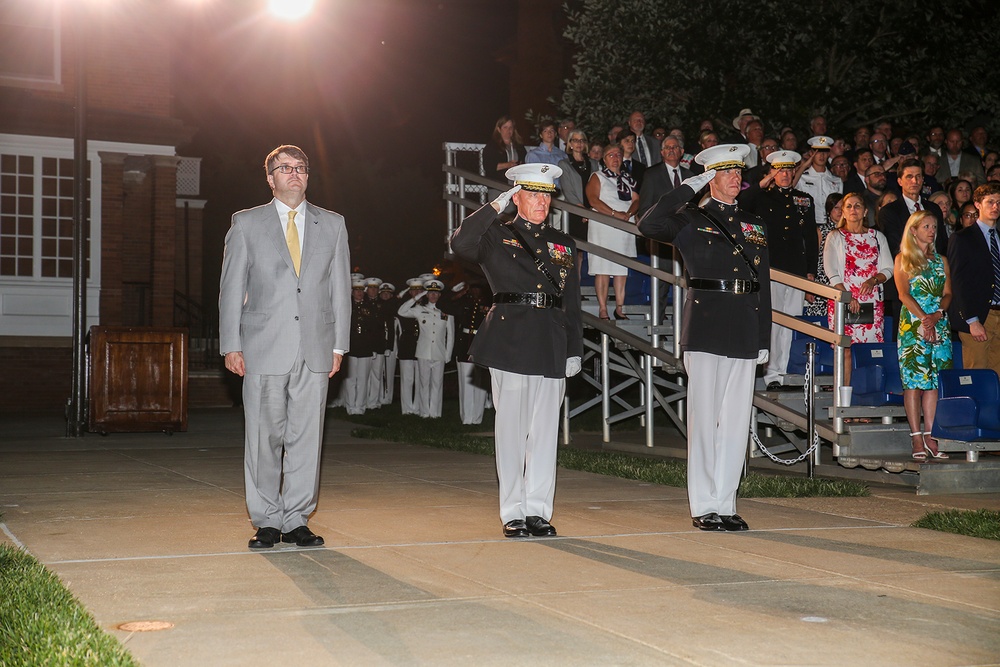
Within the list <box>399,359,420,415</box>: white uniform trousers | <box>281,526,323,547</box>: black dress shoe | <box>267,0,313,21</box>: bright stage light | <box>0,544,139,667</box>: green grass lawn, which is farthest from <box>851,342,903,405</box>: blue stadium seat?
<box>399,359,420,415</box>: white uniform trousers

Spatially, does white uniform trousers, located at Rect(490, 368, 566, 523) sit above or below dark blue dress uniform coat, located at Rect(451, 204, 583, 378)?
below

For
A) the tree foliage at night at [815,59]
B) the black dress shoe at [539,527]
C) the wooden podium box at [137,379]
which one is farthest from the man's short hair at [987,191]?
the tree foliage at night at [815,59]

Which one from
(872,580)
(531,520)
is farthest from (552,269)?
(872,580)

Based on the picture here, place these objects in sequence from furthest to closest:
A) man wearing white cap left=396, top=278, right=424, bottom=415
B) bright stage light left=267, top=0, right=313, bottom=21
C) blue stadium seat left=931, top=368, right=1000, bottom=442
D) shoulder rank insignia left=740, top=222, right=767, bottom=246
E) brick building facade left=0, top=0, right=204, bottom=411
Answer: brick building facade left=0, top=0, right=204, bottom=411 → man wearing white cap left=396, top=278, right=424, bottom=415 → bright stage light left=267, top=0, right=313, bottom=21 → blue stadium seat left=931, top=368, right=1000, bottom=442 → shoulder rank insignia left=740, top=222, right=767, bottom=246

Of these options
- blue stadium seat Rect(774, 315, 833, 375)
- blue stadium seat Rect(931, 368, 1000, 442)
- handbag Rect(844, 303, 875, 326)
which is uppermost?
handbag Rect(844, 303, 875, 326)

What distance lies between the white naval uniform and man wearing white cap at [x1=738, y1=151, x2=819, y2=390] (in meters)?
7.68

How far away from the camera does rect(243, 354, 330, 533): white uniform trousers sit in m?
6.64

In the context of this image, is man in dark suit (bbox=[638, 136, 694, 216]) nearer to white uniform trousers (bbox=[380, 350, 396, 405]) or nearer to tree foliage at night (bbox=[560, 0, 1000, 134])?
tree foliage at night (bbox=[560, 0, 1000, 134])

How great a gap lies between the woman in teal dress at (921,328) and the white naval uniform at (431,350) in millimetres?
9564

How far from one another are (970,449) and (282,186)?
5.81m

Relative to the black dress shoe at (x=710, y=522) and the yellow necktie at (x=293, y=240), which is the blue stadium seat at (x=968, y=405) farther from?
the yellow necktie at (x=293, y=240)

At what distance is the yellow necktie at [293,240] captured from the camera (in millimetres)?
6750

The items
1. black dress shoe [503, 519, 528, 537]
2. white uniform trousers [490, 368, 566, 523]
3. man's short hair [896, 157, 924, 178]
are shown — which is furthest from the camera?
man's short hair [896, 157, 924, 178]

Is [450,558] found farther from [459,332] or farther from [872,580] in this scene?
[459,332]
